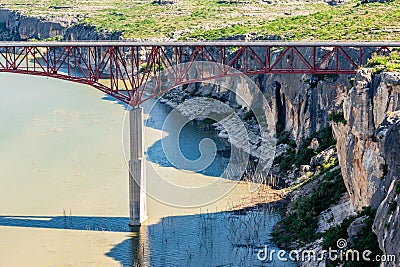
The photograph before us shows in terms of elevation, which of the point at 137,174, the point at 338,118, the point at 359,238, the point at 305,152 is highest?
the point at 338,118

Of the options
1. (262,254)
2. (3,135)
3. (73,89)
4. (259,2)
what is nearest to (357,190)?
(262,254)

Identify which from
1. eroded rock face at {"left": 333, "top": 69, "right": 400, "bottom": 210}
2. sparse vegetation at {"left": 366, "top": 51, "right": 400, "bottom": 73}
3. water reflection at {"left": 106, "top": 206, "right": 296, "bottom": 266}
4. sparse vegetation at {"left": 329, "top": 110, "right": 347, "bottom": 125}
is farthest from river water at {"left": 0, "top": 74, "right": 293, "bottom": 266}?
sparse vegetation at {"left": 366, "top": 51, "right": 400, "bottom": 73}

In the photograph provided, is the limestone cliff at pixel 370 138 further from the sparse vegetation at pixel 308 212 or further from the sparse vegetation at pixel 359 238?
the sparse vegetation at pixel 308 212

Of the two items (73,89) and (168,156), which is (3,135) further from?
(73,89)

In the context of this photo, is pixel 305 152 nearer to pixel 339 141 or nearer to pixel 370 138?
pixel 339 141
